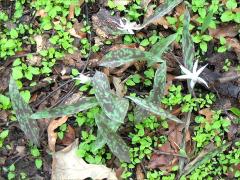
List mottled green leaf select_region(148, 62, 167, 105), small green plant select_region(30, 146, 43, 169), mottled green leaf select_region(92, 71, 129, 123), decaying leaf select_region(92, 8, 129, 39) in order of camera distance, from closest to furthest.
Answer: mottled green leaf select_region(92, 71, 129, 123), mottled green leaf select_region(148, 62, 167, 105), small green plant select_region(30, 146, 43, 169), decaying leaf select_region(92, 8, 129, 39)

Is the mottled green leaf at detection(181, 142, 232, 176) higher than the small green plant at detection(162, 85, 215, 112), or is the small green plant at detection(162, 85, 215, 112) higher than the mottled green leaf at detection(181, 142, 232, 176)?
the small green plant at detection(162, 85, 215, 112)

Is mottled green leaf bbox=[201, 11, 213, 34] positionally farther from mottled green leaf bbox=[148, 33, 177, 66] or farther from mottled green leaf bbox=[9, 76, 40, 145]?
mottled green leaf bbox=[9, 76, 40, 145]

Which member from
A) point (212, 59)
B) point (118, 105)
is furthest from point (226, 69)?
point (118, 105)

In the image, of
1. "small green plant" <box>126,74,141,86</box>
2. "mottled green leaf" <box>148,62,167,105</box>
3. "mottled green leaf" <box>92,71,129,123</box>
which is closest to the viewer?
"mottled green leaf" <box>92,71,129,123</box>

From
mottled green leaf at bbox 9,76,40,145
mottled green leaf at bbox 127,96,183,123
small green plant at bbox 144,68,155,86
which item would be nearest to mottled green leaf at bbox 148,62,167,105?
mottled green leaf at bbox 127,96,183,123

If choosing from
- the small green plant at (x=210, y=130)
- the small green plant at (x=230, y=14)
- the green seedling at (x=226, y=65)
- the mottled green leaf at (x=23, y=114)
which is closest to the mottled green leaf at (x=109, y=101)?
the mottled green leaf at (x=23, y=114)

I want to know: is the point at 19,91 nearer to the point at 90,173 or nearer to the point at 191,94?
the point at 90,173
